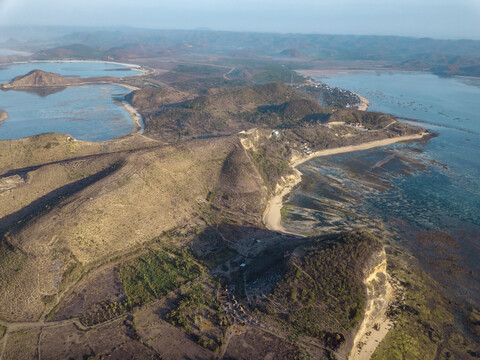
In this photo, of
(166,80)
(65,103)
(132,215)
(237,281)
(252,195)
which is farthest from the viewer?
(166,80)

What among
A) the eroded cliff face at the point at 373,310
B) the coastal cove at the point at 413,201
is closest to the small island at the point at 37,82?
the coastal cove at the point at 413,201

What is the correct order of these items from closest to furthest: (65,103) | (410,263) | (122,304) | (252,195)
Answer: (122,304)
(410,263)
(252,195)
(65,103)

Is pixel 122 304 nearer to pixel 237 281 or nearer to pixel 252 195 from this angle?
pixel 237 281

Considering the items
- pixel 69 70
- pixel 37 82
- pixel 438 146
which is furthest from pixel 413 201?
pixel 69 70

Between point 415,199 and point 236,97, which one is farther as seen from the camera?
point 236,97

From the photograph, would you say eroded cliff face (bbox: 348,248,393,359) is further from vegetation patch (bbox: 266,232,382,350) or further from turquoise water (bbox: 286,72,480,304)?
turquoise water (bbox: 286,72,480,304)

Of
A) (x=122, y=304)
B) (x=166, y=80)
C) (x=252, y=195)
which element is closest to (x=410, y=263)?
(x=252, y=195)

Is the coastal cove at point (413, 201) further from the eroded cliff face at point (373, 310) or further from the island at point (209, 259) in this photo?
the island at point (209, 259)

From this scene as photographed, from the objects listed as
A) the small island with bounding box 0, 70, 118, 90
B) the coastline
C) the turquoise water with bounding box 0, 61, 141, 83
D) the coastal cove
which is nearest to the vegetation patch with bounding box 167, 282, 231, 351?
the coastal cove
